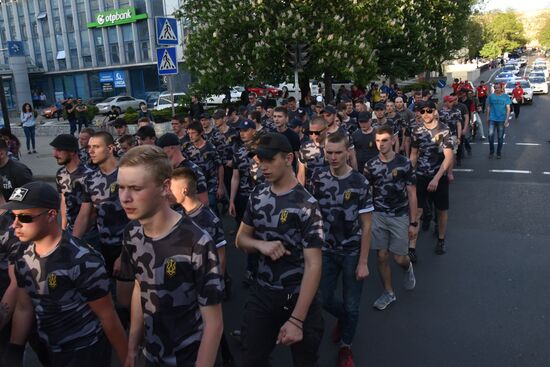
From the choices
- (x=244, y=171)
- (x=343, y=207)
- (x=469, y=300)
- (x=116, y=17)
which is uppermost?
(x=116, y=17)

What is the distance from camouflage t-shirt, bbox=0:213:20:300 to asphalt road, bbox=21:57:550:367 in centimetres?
124

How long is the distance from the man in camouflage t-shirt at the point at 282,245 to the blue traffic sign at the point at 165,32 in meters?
7.02

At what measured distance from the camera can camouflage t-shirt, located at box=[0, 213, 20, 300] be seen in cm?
327

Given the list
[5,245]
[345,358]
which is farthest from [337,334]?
[5,245]

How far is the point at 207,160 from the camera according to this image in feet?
23.4

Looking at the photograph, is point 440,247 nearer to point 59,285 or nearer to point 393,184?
point 393,184

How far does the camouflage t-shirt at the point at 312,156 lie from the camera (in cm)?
673

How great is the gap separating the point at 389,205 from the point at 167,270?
11.5 feet

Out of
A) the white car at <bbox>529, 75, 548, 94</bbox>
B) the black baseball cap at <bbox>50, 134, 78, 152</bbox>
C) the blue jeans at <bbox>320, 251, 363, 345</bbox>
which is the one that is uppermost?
the black baseball cap at <bbox>50, 134, 78, 152</bbox>

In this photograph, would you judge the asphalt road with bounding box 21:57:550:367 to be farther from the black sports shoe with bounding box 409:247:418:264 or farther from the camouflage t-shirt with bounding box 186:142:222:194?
the camouflage t-shirt with bounding box 186:142:222:194

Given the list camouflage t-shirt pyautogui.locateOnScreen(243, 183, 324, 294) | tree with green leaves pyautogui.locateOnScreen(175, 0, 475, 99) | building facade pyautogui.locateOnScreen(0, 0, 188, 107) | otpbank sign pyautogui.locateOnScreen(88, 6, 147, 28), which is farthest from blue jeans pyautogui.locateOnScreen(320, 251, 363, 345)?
otpbank sign pyautogui.locateOnScreen(88, 6, 147, 28)

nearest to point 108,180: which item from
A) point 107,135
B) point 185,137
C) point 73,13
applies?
point 107,135

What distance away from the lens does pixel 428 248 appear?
7270 mm

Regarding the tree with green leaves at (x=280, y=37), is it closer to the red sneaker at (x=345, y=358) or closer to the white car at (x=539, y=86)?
the red sneaker at (x=345, y=358)
